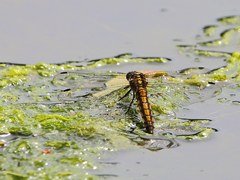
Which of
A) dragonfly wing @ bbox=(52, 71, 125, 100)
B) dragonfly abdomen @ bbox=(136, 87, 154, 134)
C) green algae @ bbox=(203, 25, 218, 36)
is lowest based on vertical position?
dragonfly abdomen @ bbox=(136, 87, 154, 134)

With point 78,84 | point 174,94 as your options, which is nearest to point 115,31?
point 78,84

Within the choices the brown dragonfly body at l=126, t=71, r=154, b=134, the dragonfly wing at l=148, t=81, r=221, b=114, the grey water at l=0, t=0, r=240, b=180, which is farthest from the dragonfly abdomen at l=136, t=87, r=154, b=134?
the grey water at l=0, t=0, r=240, b=180

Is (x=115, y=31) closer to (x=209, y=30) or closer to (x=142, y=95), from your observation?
(x=209, y=30)

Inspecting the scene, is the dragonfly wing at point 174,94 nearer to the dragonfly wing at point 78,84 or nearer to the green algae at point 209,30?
the dragonfly wing at point 78,84

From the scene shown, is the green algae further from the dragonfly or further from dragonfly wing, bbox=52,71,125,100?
dragonfly wing, bbox=52,71,125,100

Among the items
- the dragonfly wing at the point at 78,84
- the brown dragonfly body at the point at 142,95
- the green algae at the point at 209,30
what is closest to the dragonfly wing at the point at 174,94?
the brown dragonfly body at the point at 142,95

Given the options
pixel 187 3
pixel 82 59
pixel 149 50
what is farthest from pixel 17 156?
pixel 187 3

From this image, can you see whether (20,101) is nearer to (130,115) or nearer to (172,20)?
(130,115)
